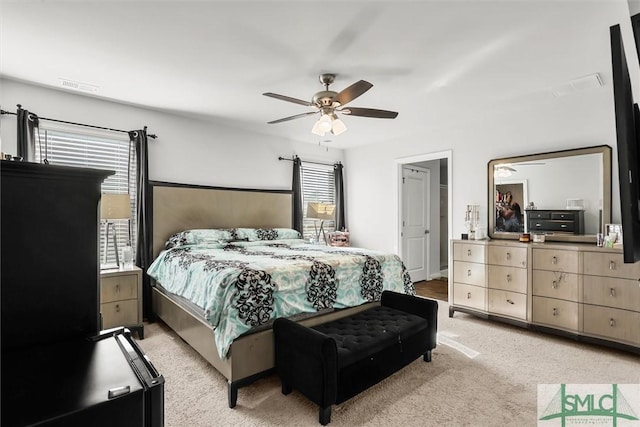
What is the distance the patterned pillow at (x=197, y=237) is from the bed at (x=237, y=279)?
1 centimetres

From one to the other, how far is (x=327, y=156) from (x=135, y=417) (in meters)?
5.57

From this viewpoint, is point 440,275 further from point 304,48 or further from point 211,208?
point 304,48

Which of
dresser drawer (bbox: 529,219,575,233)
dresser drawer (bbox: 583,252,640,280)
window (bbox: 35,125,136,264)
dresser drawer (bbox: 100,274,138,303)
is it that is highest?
window (bbox: 35,125,136,264)

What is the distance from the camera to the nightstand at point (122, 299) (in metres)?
3.15

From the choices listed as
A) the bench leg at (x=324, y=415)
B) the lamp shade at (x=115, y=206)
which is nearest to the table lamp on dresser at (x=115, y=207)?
the lamp shade at (x=115, y=206)

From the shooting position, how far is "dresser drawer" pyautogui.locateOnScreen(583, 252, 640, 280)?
2783mm

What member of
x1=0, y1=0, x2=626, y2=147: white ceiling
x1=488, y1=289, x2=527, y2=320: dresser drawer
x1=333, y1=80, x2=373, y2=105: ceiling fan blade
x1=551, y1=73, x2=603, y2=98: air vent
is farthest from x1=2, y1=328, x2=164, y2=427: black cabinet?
x1=551, y1=73, x2=603, y2=98: air vent

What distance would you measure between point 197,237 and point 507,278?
11.9ft

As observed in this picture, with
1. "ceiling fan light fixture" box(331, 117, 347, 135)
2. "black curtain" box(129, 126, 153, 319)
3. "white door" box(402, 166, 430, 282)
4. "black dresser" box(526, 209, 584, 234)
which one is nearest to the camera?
"ceiling fan light fixture" box(331, 117, 347, 135)

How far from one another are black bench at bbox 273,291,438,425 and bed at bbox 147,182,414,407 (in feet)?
0.58

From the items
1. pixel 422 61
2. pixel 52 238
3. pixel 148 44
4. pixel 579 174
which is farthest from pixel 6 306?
pixel 579 174

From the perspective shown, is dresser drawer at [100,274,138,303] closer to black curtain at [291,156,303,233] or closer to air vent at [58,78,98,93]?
air vent at [58,78,98,93]

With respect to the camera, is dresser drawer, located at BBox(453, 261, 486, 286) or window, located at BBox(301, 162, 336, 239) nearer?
dresser drawer, located at BBox(453, 261, 486, 286)

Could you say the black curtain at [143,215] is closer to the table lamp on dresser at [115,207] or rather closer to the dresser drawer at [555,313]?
the table lamp on dresser at [115,207]
